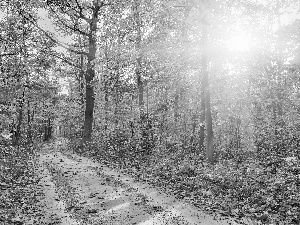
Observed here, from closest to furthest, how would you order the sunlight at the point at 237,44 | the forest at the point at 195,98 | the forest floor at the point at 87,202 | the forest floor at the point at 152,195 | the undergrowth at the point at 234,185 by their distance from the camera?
the forest floor at the point at 87,202
the forest floor at the point at 152,195
the undergrowth at the point at 234,185
the forest at the point at 195,98
the sunlight at the point at 237,44

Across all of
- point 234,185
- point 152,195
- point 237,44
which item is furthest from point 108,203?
point 237,44

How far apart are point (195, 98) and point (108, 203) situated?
61.9 ft

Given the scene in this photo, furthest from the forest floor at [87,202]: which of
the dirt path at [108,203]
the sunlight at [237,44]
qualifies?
the sunlight at [237,44]

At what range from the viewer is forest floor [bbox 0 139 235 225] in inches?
285

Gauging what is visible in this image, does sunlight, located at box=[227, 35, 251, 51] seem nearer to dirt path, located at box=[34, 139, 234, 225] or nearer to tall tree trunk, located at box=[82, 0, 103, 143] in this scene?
dirt path, located at box=[34, 139, 234, 225]

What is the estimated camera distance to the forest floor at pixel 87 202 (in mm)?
7242

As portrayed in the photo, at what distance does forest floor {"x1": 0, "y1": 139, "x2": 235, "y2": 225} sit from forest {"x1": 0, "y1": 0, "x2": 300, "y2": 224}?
0.78 ft

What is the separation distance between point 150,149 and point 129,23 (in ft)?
32.9

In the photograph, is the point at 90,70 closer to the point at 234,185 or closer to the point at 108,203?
the point at 108,203

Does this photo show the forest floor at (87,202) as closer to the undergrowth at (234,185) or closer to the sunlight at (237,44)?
the undergrowth at (234,185)

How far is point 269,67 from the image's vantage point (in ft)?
70.9

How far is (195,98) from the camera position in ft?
86.0

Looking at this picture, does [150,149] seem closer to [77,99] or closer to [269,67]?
[269,67]

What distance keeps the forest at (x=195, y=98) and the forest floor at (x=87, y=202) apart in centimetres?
24
